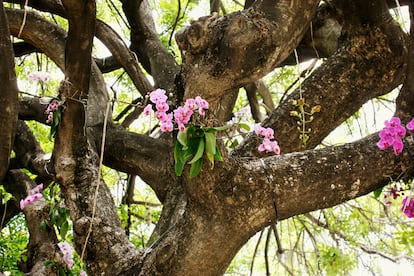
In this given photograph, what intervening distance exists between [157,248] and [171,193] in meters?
0.47

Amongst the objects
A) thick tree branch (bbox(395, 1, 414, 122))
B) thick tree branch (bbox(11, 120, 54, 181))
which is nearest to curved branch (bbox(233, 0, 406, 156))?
thick tree branch (bbox(395, 1, 414, 122))

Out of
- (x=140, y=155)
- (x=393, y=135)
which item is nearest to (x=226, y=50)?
(x=393, y=135)

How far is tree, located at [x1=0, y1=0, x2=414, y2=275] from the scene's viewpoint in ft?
5.69

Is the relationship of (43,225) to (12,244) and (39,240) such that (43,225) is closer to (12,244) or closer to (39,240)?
(39,240)

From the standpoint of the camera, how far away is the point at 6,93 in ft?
6.30

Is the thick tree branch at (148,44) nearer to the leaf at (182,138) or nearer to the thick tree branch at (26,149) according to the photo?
the thick tree branch at (26,149)

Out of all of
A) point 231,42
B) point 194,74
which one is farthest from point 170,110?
point 231,42

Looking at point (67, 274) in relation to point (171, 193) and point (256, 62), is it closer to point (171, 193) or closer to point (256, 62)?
point (171, 193)

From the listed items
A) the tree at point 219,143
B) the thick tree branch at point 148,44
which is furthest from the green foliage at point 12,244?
the thick tree branch at point 148,44

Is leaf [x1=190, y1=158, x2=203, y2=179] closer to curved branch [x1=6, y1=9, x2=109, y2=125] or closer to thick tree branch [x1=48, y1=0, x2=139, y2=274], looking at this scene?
thick tree branch [x1=48, y1=0, x2=139, y2=274]

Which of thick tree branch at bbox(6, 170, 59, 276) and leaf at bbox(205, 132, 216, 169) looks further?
thick tree branch at bbox(6, 170, 59, 276)

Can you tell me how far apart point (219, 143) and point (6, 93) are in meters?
0.77

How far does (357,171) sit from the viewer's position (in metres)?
1.85

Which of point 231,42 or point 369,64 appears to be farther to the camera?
point 369,64
